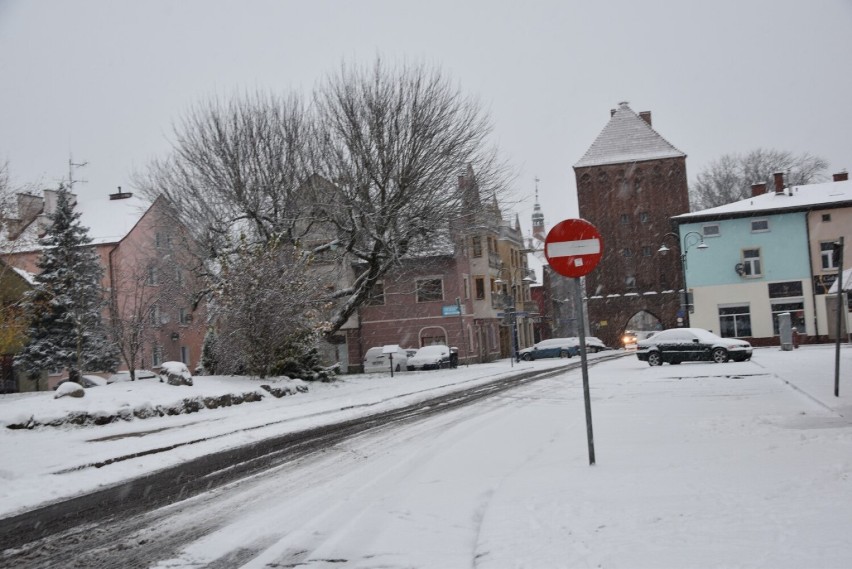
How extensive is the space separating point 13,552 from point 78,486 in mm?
3148

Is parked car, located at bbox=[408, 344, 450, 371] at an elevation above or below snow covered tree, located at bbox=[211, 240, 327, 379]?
below

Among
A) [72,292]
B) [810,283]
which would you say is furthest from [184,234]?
[810,283]

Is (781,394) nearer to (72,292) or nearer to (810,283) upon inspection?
(72,292)

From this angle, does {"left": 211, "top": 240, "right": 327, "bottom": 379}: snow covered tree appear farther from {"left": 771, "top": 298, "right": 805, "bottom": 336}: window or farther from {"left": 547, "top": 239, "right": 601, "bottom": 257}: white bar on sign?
{"left": 771, "top": 298, "right": 805, "bottom": 336}: window

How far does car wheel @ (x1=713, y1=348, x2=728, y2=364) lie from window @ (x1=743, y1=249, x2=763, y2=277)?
22.4 metres

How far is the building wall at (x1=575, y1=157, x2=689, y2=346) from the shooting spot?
65188mm

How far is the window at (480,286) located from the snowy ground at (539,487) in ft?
132

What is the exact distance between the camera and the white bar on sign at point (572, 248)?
8.22m

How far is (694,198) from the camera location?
7512 cm

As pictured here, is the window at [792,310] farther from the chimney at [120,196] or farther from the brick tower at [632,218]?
the chimney at [120,196]

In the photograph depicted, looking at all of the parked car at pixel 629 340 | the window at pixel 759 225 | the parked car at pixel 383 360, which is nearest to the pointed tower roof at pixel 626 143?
the parked car at pixel 629 340

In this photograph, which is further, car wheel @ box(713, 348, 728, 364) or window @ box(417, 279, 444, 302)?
window @ box(417, 279, 444, 302)

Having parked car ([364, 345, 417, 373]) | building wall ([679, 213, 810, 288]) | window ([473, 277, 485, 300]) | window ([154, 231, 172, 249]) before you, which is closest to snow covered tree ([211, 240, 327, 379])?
window ([154, 231, 172, 249])

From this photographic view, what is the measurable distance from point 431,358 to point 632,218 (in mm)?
31552
